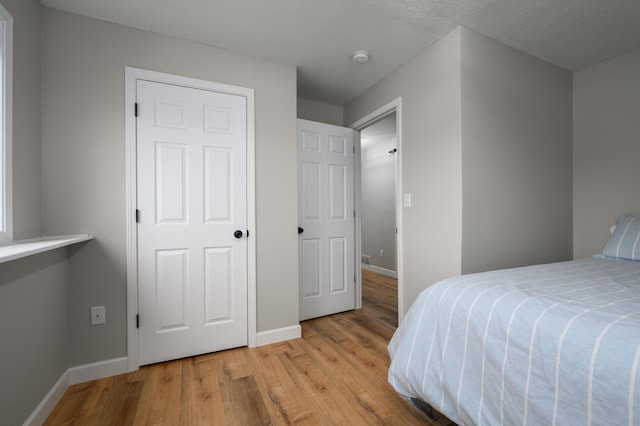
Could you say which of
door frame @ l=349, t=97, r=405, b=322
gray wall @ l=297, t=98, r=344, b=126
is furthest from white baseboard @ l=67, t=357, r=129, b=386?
gray wall @ l=297, t=98, r=344, b=126

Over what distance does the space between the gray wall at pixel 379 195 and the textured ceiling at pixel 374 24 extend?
7.22ft

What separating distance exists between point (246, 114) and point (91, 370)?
2.09 m

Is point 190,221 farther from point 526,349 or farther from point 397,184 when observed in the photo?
point 526,349

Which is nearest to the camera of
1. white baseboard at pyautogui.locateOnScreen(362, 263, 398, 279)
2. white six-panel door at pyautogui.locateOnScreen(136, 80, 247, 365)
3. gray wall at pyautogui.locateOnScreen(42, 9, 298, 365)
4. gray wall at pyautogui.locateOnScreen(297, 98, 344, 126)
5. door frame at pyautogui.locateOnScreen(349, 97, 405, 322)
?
gray wall at pyautogui.locateOnScreen(42, 9, 298, 365)

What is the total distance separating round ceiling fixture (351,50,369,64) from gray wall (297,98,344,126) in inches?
36.9

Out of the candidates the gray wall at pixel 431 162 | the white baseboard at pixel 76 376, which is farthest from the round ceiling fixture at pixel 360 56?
the white baseboard at pixel 76 376

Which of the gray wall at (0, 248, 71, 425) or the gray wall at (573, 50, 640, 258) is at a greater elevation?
the gray wall at (573, 50, 640, 258)

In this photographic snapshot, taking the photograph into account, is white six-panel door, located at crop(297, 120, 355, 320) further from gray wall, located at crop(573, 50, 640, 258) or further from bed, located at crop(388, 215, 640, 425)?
gray wall, located at crop(573, 50, 640, 258)

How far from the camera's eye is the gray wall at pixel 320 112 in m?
3.13

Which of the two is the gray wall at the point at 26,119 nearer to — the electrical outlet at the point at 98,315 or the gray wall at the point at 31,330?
the gray wall at the point at 31,330

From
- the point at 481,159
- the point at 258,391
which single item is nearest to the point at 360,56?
the point at 481,159

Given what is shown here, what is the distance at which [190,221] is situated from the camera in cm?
204

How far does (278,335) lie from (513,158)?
2.43m

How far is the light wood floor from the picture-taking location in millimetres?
1405
